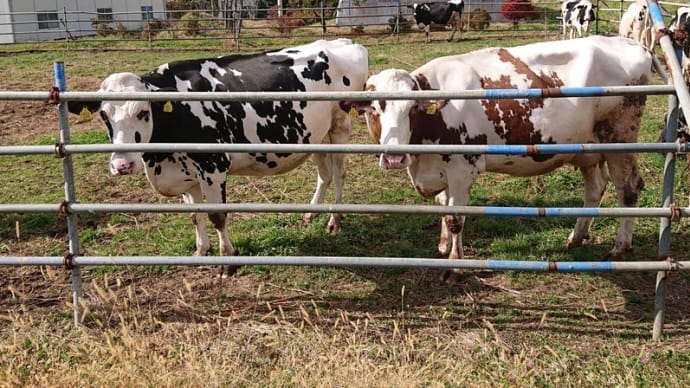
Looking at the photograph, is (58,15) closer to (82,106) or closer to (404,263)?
(82,106)

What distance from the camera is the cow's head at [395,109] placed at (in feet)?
14.7

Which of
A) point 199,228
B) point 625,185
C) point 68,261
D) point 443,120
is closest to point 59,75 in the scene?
point 68,261

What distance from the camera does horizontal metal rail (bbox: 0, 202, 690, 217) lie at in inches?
143

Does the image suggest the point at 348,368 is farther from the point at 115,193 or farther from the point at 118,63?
the point at 118,63

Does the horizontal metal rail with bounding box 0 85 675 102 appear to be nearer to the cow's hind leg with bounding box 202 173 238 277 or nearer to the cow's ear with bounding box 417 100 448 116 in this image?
the cow's ear with bounding box 417 100 448 116

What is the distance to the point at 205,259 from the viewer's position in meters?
3.92

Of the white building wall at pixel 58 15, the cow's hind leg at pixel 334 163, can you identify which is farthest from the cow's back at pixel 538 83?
the white building wall at pixel 58 15

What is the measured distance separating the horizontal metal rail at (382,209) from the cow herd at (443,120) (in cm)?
63

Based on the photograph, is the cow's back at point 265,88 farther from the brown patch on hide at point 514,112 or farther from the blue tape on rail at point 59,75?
the brown patch on hide at point 514,112

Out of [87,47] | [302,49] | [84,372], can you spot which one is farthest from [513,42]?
[84,372]

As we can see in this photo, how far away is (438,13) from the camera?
75.7 feet

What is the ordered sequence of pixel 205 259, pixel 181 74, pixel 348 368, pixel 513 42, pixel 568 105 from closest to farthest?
pixel 348 368 < pixel 205 259 < pixel 568 105 < pixel 181 74 < pixel 513 42

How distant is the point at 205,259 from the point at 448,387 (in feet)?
5.10

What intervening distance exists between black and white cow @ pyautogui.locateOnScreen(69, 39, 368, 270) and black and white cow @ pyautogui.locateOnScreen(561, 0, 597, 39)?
14.8m
